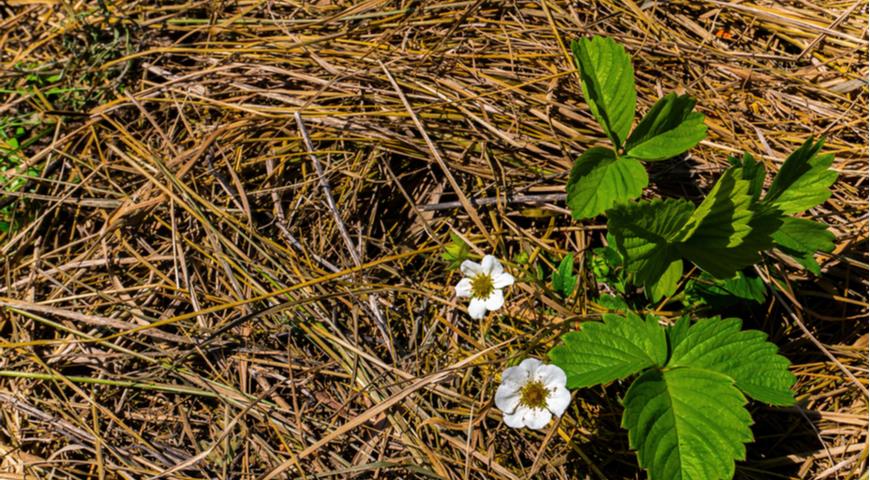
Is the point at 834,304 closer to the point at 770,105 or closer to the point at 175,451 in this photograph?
the point at 770,105

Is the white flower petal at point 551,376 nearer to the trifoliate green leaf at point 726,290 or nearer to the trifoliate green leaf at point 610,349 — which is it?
the trifoliate green leaf at point 610,349

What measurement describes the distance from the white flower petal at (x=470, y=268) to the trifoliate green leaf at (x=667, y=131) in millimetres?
544

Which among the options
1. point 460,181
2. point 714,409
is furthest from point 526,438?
point 460,181

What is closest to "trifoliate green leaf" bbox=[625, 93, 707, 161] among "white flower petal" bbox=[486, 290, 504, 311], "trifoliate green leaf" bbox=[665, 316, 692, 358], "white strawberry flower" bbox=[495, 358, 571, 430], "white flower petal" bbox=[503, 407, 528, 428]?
"trifoliate green leaf" bbox=[665, 316, 692, 358]

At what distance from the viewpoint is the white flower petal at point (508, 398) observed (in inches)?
66.7

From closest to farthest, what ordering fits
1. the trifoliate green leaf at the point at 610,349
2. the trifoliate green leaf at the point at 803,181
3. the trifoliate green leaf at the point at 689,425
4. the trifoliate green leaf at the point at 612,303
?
the trifoliate green leaf at the point at 689,425, the trifoliate green leaf at the point at 610,349, the trifoliate green leaf at the point at 803,181, the trifoliate green leaf at the point at 612,303

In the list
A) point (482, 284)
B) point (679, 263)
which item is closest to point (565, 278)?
point (482, 284)

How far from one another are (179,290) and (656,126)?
1.61 metres

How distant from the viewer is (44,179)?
233cm

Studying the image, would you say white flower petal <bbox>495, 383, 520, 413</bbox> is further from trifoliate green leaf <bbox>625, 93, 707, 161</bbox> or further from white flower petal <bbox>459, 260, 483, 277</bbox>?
trifoliate green leaf <bbox>625, 93, 707, 161</bbox>

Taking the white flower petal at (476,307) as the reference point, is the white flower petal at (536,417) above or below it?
below

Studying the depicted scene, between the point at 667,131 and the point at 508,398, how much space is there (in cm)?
86

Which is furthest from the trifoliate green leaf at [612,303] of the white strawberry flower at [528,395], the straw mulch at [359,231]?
the white strawberry flower at [528,395]

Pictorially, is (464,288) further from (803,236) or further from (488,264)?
(803,236)
